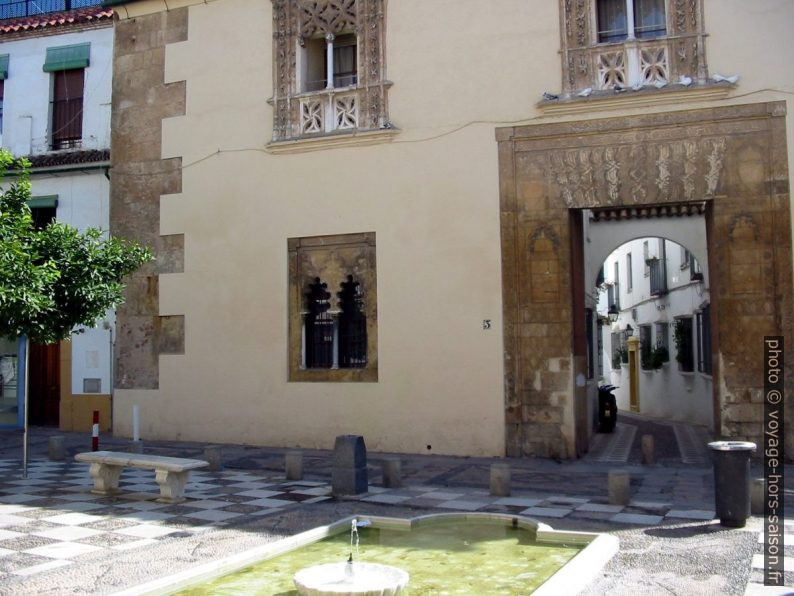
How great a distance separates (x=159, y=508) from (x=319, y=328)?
18.9 feet

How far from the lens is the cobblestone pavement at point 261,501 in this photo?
Answer: 6988 mm

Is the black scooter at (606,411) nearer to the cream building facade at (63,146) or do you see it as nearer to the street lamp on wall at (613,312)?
the street lamp on wall at (613,312)

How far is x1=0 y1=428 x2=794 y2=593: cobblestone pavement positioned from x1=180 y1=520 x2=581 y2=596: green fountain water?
0.86 metres

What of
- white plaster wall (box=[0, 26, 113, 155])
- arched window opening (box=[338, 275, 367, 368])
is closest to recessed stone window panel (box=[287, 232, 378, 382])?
arched window opening (box=[338, 275, 367, 368])

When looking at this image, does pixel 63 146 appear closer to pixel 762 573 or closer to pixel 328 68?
pixel 328 68

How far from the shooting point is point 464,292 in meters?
12.8

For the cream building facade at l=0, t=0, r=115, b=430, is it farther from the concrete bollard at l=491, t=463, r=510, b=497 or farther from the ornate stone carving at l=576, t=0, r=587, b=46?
the concrete bollard at l=491, t=463, r=510, b=497

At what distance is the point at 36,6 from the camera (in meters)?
18.8

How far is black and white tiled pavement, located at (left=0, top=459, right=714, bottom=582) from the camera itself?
7051 mm

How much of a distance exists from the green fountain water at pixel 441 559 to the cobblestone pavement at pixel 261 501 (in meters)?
0.86

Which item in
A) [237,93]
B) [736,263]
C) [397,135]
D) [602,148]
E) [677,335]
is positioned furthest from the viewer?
[677,335]

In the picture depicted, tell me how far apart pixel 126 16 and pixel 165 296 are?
567cm

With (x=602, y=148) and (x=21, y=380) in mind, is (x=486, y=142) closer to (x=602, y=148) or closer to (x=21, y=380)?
(x=602, y=148)

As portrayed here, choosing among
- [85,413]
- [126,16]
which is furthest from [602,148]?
[85,413]
